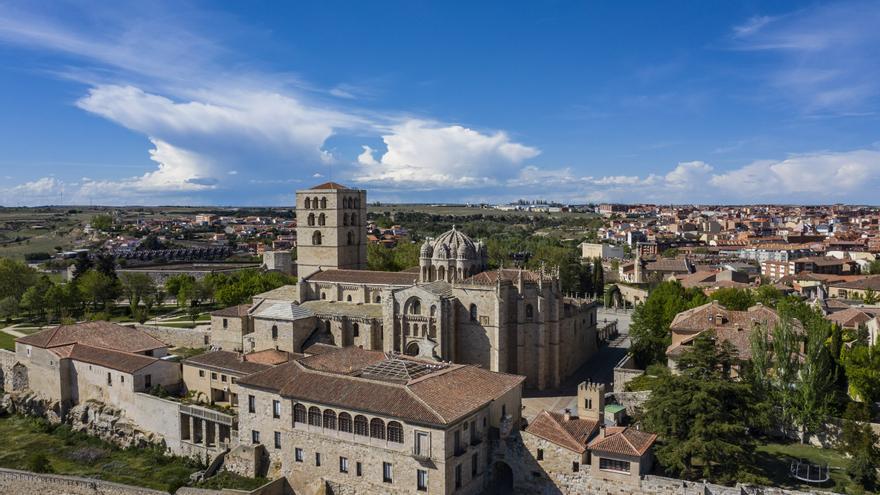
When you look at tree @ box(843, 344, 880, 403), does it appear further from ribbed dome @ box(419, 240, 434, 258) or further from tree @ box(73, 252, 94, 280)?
tree @ box(73, 252, 94, 280)

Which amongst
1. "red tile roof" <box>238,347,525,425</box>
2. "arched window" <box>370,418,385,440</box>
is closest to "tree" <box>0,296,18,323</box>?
"red tile roof" <box>238,347,525,425</box>

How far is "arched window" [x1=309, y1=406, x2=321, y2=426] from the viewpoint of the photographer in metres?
33.9

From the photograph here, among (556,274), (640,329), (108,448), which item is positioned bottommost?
(108,448)

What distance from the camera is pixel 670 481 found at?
29.5m

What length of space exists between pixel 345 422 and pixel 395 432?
9.69 ft

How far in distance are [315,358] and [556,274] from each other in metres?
19.0

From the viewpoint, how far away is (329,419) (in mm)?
33500

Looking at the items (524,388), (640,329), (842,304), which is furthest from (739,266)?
(524,388)

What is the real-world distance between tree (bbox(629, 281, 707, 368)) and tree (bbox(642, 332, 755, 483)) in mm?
13124

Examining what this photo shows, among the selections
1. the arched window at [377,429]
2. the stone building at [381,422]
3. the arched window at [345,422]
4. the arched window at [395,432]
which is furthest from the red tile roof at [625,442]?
the arched window at [345,422]

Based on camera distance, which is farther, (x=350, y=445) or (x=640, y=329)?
(x=640, y=329)

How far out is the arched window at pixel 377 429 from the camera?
31703mm

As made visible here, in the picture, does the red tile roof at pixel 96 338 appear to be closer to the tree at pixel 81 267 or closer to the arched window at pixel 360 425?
the arched window at pixel 360 425

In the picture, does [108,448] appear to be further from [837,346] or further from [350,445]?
[837,346]
